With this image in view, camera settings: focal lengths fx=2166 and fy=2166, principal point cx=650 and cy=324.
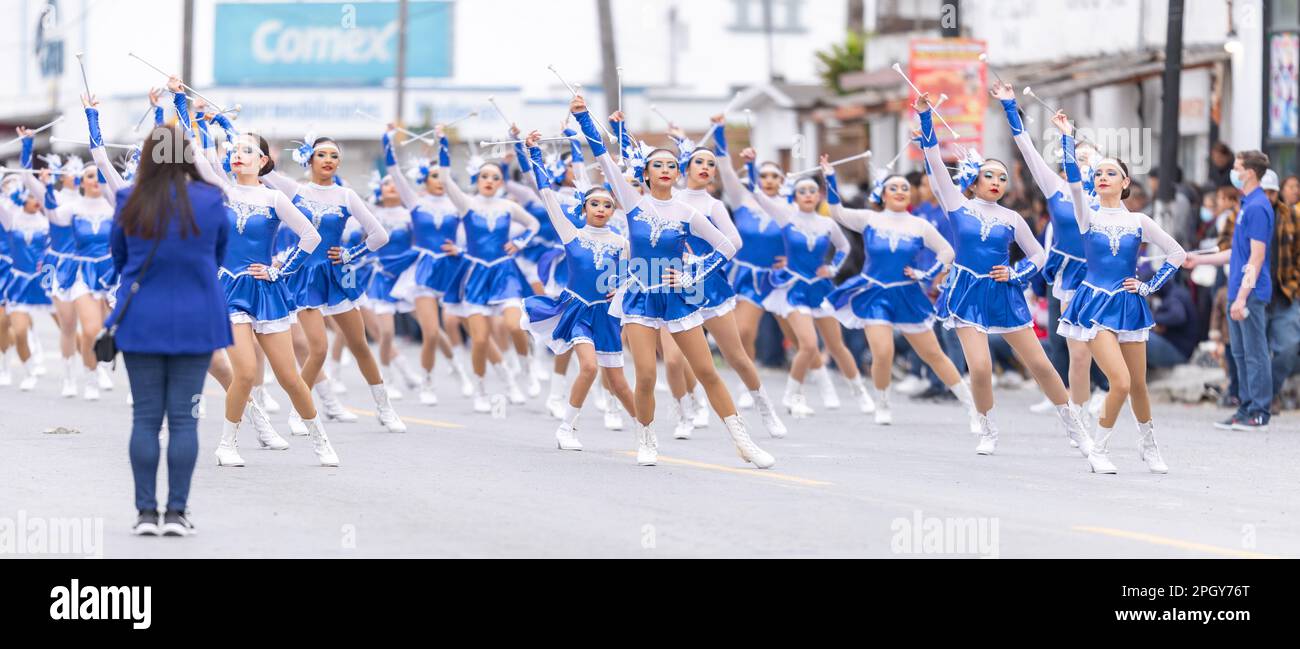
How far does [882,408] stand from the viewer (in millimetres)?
16656

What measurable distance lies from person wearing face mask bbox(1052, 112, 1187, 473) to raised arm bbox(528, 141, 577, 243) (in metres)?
3.12

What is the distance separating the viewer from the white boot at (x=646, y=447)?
13109mm

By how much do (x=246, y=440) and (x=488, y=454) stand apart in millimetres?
1893

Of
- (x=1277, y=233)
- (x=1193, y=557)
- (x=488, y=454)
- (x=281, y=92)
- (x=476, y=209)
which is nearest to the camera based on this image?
(x=1193, y=557)

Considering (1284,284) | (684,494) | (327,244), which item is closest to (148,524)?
(684,494)

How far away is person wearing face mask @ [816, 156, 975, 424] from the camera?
16094 millimetres

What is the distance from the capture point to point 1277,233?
1639cm

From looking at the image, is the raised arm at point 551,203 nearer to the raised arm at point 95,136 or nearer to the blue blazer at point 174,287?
the raised arm at point 95,136

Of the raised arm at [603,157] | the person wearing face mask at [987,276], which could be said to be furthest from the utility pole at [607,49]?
the raised arm at [603,157]

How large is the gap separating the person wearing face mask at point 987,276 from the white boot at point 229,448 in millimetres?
4644

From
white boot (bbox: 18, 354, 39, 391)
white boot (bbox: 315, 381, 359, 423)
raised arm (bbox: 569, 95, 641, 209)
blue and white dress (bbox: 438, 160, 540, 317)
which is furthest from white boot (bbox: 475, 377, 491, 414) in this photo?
raised arm (bbox: 569, 95, 641, 209)

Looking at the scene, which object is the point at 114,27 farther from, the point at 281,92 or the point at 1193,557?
the point at 1193,557
